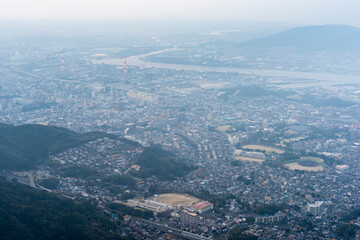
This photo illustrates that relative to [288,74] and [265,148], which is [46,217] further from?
[288,74]

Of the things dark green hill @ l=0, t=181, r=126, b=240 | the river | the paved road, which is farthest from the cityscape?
dark green hill @ l=0, t=181, r=126, b=240

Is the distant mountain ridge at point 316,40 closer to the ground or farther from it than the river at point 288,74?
farther from it

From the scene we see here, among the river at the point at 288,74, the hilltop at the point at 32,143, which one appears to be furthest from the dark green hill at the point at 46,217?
the river at the point at 288,74

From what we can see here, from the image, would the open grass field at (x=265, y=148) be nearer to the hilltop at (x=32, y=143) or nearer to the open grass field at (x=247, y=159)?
the open grass field at (x=247, y=159)

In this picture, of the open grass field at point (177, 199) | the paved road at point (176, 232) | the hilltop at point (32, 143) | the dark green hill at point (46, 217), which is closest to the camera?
the dark green hill at point (46, 217)

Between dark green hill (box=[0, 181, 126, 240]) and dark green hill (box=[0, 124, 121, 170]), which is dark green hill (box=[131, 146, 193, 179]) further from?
dark green hill (box=[0, 181, 126, 240])

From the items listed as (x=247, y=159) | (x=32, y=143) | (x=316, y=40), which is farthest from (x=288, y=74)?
(x=32, y=143)

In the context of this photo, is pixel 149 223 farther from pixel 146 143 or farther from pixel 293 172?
pixel 146 143
